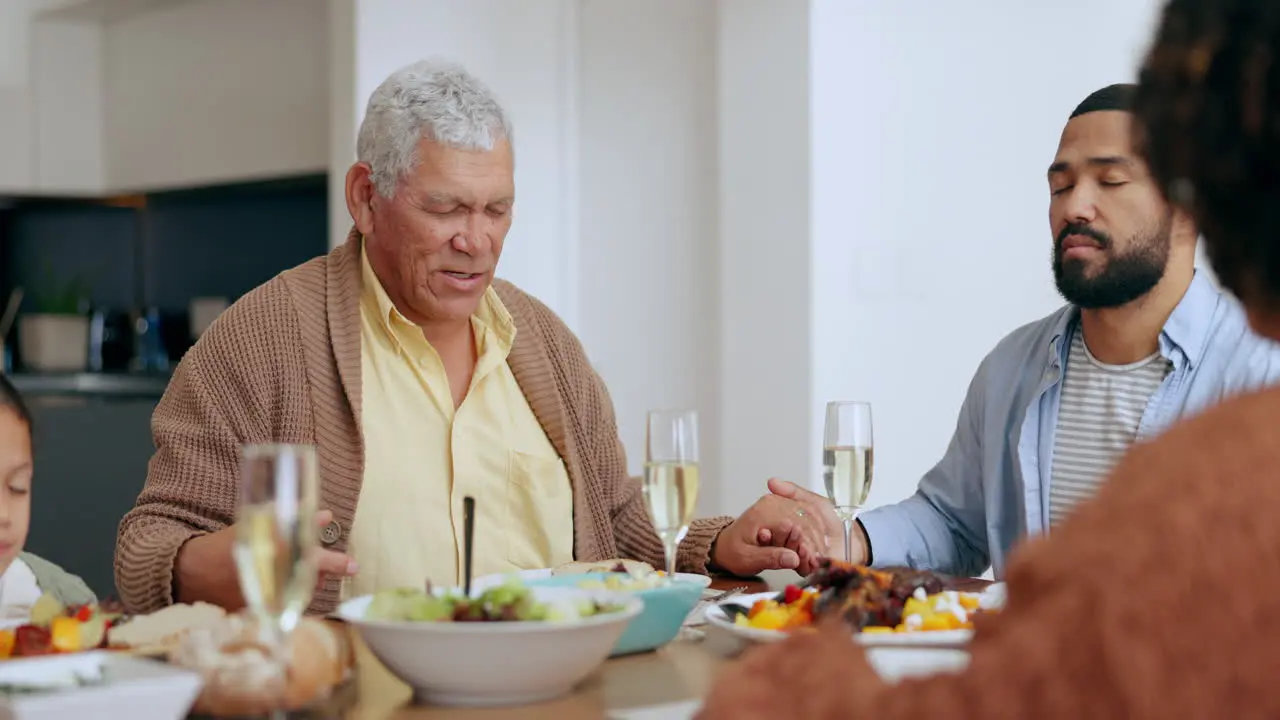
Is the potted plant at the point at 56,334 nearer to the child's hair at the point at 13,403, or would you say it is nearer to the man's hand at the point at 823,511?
the child's hair at the point at 13,403

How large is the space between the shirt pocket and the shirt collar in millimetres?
206

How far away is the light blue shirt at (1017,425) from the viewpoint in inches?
88.1

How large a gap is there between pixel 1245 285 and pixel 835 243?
334cm

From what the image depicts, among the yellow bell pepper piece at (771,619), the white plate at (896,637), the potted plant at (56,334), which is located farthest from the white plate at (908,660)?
the potted plant at (56,334)

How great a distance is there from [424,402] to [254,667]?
3.70 feet

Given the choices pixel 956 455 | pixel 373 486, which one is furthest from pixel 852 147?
pixel 373 486

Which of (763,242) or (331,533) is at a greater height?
(763,242)

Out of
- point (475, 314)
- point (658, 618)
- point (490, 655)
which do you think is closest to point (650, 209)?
point (475, 314)

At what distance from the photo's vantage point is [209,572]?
5.91 ft

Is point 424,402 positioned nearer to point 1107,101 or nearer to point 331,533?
point 331,533

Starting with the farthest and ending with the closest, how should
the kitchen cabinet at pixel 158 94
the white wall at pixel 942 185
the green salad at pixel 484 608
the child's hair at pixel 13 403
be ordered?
the kitchen cabinet at pixel 158 94
the white wall at pixel 942 185
the child's hair at pixel 13 403
the green salad at pixel 484 608

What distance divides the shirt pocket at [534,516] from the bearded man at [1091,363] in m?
0.47

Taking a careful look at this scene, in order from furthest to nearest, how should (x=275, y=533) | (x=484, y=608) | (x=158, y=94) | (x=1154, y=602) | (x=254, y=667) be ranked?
(x=158, y=94) → (x=484, y=608) → (x=254, y=667) → (x=275, y=533) → (x=1154, y=602)

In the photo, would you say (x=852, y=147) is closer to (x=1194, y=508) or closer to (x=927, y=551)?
(x=927, y=551)
